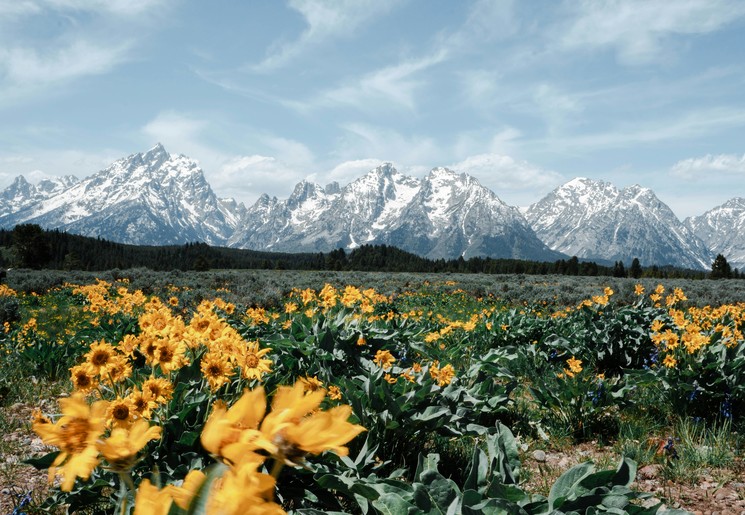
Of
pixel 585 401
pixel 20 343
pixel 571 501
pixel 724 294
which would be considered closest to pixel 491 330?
pixel 585 401

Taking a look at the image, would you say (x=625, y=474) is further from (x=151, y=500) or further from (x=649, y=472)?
(x=151, y=500)

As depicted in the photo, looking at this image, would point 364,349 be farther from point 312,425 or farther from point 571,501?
point 312,425

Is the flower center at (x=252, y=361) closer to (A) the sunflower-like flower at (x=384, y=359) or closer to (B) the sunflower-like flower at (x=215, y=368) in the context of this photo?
(B) the sunflower-like flower at (x=215, y=368)

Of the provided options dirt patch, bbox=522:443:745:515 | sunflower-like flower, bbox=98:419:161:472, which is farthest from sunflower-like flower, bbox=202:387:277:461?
dirt patch, bbox=522:443:745:515

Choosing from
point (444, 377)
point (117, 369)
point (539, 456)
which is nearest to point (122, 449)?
point (117, 369)

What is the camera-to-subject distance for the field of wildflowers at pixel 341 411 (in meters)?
0.65

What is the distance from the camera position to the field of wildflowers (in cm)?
65

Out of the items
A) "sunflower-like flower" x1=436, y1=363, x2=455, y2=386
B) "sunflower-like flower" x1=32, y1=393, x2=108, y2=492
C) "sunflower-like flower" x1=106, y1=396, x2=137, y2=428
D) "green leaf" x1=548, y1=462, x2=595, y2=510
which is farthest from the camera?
"sunflower-like flower" x1=436, y1=363, x2=455, y2=386

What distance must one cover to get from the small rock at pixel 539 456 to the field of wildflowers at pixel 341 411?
334 mm

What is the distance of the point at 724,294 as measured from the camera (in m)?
20.3

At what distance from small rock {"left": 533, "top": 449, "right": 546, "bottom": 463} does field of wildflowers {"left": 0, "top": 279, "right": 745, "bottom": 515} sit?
334mm

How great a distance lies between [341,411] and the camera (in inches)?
28.6

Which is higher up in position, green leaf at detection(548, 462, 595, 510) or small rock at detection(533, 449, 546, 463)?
green leaf at detection(548, 462, 595, 510)

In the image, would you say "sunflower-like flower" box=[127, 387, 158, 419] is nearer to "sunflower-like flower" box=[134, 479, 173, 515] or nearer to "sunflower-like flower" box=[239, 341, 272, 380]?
"sunflower-like flower" box=[239, 341, 272, 380]
